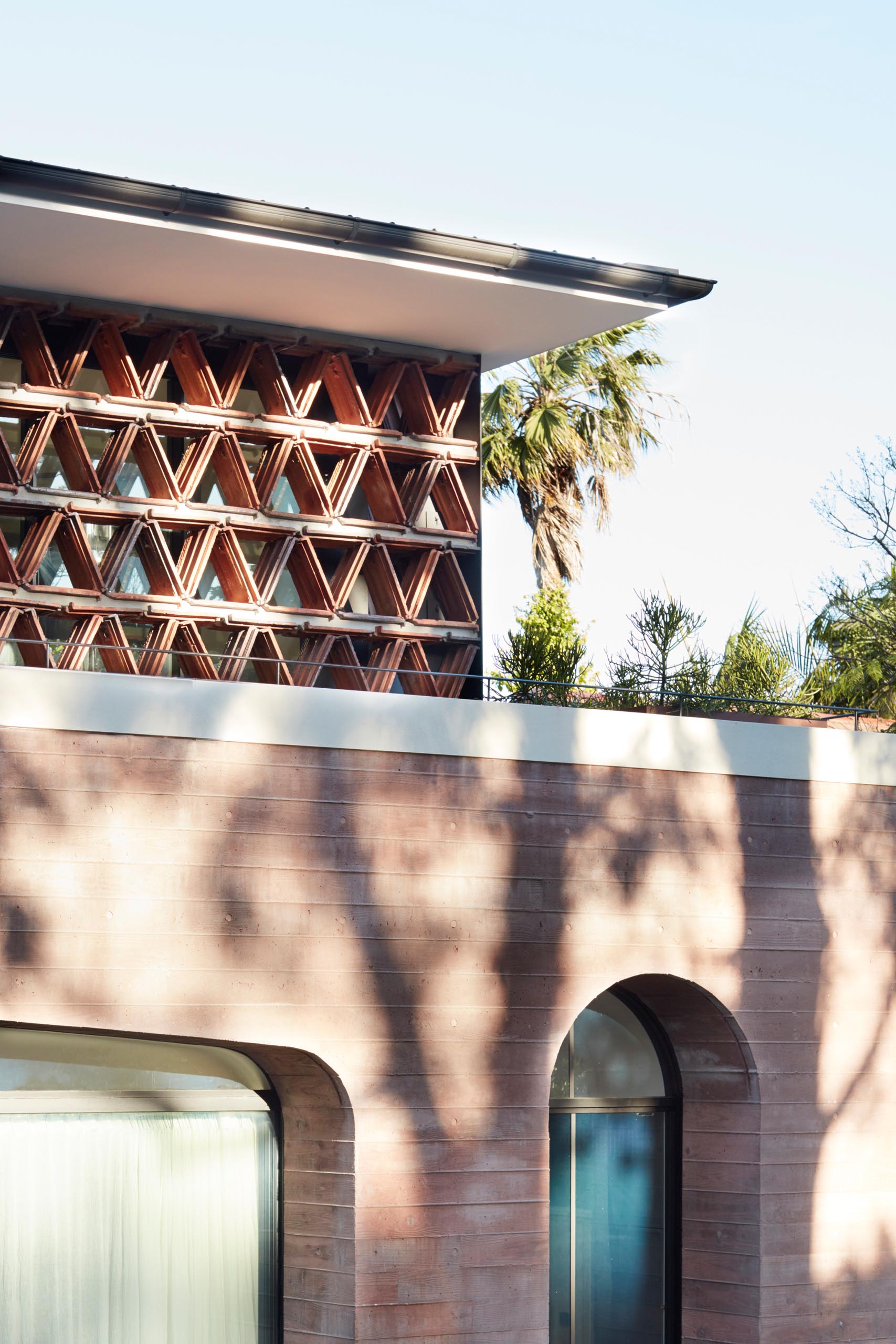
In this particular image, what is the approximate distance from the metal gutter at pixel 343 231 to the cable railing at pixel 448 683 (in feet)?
9.35

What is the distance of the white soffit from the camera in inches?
428

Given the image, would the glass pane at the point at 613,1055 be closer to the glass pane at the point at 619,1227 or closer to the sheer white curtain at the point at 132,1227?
the glass pane at the point at 619,1227

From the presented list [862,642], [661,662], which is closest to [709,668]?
[661,662]

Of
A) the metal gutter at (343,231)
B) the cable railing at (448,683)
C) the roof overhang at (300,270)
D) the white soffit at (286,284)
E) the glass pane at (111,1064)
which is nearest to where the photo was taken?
the glass pane at (111,1064)

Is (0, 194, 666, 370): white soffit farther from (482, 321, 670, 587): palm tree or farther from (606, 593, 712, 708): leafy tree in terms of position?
(482, 321, 670, 587): palm tree

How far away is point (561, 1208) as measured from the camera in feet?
36.4

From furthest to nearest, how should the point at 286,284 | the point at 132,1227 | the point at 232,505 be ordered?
1. the point at 232,505
2. the point at 286,284
3. the point at 132,1227

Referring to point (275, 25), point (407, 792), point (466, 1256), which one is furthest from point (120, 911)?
point (275, 25)

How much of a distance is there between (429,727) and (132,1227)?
3.37 meters

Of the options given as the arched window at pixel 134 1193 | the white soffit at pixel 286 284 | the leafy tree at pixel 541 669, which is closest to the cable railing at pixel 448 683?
the leafy tree at pixel 541 669

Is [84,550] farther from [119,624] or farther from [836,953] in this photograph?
[836,953]

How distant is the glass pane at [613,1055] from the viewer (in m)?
11.2

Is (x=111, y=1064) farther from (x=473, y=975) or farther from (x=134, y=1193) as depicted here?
(x=473, y=975)

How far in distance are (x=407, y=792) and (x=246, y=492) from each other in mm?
3451
